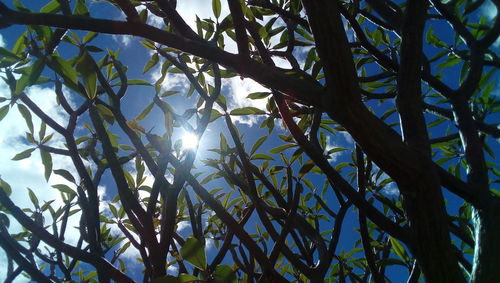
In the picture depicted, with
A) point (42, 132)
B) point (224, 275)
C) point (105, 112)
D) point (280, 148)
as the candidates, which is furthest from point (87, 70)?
point (280, 148)

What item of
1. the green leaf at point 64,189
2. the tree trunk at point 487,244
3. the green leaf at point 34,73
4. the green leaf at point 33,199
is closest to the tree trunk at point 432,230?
the tree trunk at point 487,244

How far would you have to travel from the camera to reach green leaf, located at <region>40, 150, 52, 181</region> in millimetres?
1164

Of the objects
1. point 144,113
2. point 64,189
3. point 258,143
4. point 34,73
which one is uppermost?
point 258,143

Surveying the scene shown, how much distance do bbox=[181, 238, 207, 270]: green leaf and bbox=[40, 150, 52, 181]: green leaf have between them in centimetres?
68

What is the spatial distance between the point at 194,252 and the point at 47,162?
72 centimetres

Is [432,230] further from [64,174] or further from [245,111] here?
[64,174]

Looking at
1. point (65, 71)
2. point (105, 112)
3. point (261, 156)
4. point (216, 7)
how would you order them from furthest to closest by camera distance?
point (261, 156), point (216, 7), point (105, 112), point (65, 71)

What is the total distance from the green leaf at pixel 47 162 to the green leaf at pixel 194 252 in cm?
68

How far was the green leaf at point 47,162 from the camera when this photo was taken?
116cm

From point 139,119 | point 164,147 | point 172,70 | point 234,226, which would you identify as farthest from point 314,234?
point 172,70

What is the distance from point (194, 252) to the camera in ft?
2.26

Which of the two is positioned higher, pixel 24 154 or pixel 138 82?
Answer: pixel 138 82

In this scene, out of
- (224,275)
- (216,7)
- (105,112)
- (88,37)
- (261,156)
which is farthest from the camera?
(261,156)

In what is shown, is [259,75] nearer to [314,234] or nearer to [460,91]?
[314,234]
